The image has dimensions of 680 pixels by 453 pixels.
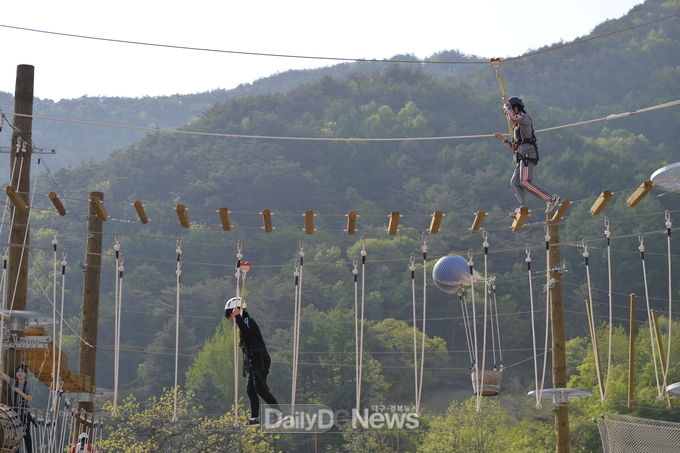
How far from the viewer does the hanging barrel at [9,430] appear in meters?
13.8

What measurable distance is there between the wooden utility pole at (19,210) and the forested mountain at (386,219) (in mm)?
14268

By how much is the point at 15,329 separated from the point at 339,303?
52222mm

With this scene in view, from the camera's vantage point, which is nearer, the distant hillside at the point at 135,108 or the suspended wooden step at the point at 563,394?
the suspended wooden step at the point at 563,394

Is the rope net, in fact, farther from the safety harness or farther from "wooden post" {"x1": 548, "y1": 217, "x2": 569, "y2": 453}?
the safety harness

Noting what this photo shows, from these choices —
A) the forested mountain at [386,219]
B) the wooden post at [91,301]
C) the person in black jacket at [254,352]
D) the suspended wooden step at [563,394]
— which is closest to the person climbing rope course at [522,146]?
the person in black jacket at [254,352]

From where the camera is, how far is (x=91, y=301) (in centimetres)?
1695

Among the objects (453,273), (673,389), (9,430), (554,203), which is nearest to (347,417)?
(453,273)

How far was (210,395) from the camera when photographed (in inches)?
2005

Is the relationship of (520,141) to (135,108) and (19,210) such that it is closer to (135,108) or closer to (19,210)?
(19,210)

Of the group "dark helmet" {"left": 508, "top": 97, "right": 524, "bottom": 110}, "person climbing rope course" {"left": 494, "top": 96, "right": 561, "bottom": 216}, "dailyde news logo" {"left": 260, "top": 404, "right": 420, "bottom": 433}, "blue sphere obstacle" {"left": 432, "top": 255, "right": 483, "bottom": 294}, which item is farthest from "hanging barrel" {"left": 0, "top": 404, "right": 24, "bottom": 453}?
"dailyde news logo" {"left": 260, "top": 404, "right": 420, "bottom": 433}

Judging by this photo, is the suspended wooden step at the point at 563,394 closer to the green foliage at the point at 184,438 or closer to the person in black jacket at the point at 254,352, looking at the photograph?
the person in black jacket at the point at 254,352

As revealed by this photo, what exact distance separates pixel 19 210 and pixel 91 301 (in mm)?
2697

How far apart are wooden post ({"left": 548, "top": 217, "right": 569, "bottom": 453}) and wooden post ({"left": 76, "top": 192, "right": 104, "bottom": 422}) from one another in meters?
6.66

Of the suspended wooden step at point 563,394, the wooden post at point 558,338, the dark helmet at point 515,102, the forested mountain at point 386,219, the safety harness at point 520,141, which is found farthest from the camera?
the forested mountain at point 386,219
